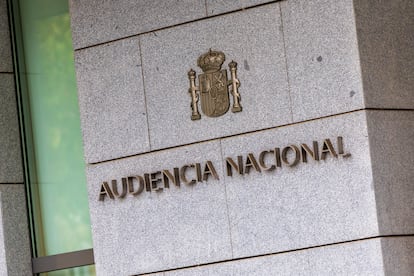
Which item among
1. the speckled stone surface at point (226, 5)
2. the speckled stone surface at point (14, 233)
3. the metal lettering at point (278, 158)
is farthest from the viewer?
the speckled stone surface at point (14, 233)

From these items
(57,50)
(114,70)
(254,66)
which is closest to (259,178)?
(254,66)

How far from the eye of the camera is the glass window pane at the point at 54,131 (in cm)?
1388

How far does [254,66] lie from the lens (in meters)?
11.5

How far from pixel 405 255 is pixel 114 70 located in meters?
3.60

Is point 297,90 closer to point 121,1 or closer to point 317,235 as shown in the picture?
point 317,235

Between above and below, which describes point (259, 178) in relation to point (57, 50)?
below

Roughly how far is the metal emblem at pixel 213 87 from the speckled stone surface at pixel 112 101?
612 mm

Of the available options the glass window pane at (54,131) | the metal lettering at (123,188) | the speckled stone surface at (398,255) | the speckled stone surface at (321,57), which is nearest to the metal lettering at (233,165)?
the speckled stone surface at (321,57)

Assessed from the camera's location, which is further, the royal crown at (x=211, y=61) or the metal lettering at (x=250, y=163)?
the royal crown at (x=211, y=61)

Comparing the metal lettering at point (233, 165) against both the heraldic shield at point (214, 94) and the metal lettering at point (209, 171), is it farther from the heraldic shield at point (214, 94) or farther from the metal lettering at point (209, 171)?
the heraldic shield at point (214, 94)

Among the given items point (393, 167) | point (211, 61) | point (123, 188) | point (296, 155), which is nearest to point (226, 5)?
point (211, 61)

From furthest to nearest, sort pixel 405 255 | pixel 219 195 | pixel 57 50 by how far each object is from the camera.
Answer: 1. pixel 57 50
2. pixel 219 195
3. pixel 405 255

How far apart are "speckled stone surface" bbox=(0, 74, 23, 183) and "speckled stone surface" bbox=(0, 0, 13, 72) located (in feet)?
0.40

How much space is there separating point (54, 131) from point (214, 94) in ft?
9.99
